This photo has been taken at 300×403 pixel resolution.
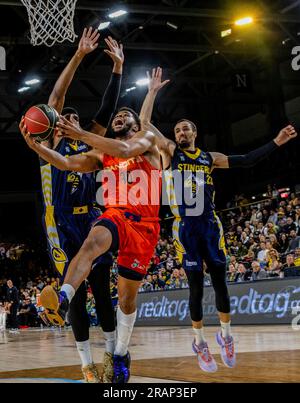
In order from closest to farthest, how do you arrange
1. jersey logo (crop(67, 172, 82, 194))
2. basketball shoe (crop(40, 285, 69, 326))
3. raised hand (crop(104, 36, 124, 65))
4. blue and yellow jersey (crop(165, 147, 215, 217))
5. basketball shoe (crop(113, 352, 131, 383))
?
basketball shoe (crop(40, 285, 69, 326))
basketball shoe (crop(113, 352, 131, 383))
jersey logo (crop(67, 172, 82, 194))
raised hand (crop(104, 36, 124, 65))
blue and yellow jersey (crop(165, 147, 215, 217))

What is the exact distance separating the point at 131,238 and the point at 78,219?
59cm

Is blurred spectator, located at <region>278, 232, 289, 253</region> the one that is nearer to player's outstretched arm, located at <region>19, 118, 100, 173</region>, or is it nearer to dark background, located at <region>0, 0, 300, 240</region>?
dark background, located at <region>0, 0, 300, 240</region>

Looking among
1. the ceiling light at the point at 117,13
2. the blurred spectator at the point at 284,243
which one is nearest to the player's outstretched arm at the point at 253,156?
the blurred spectator at the point at 284,243

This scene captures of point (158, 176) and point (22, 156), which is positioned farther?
point (22, 156)

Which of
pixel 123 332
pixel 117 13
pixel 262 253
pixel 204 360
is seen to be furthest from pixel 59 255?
pixel 117 13

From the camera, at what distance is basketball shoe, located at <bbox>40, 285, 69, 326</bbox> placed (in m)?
4.03

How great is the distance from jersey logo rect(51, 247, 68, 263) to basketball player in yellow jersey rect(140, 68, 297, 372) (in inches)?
57.6

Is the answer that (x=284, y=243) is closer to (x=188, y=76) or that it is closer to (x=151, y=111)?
(x=151, y=111)

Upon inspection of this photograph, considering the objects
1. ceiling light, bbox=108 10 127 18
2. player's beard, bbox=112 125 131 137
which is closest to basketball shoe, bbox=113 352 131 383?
player's beard, bbox=112 125 131 137

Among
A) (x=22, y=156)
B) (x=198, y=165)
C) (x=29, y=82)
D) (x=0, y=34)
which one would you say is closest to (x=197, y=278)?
(x=198, y=165)

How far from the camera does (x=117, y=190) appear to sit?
16.6 feet

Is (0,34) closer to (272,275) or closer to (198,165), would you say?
(272,275)

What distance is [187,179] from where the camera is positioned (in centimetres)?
612

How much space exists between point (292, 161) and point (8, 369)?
1748 centimetres
